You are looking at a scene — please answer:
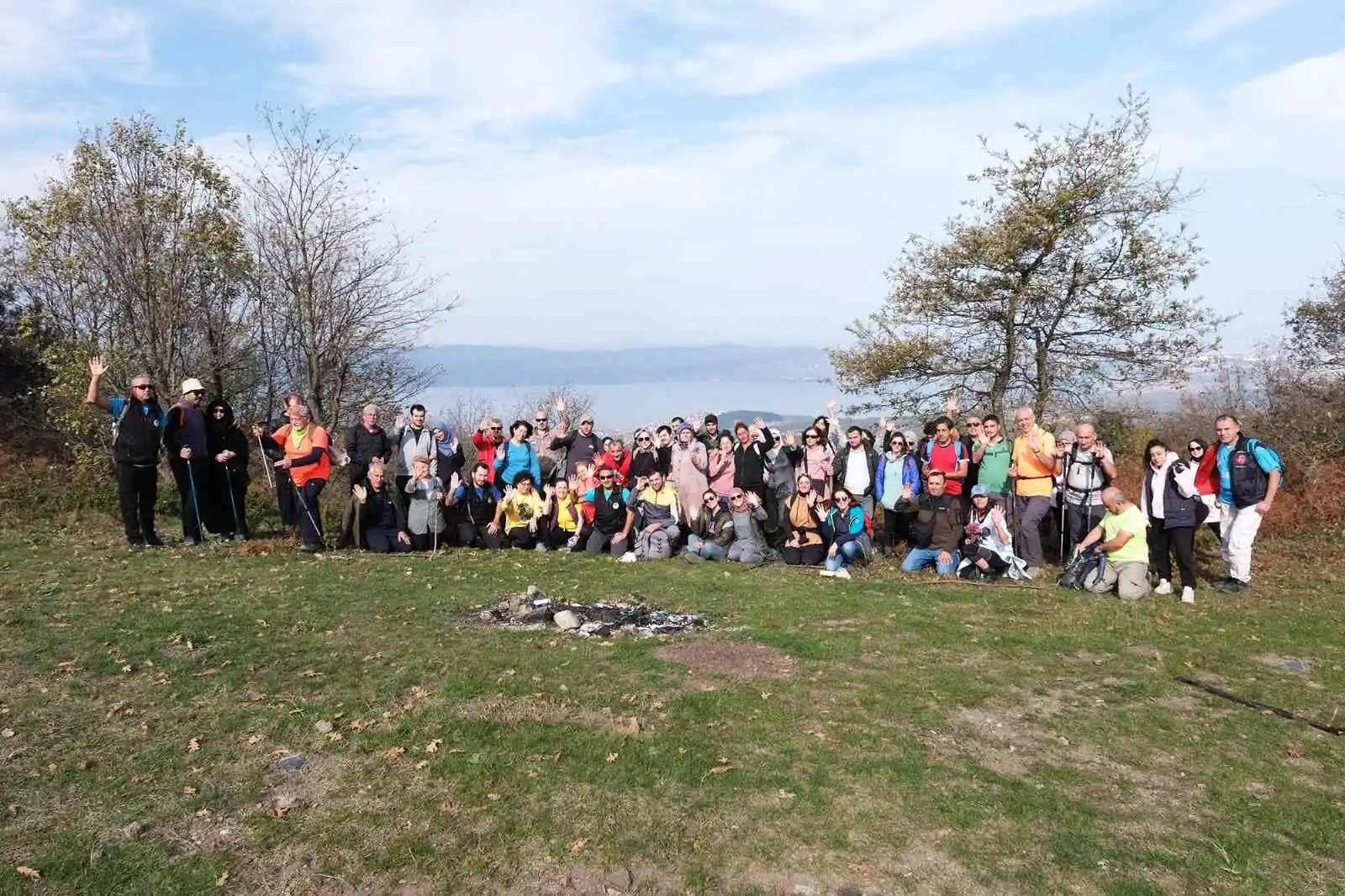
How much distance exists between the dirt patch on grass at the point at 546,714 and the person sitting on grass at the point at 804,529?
6152mm

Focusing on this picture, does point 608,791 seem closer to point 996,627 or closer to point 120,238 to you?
point 996,627

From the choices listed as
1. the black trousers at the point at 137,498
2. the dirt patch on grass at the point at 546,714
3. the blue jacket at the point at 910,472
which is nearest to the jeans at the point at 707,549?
the blue jacket at the point at 910,472

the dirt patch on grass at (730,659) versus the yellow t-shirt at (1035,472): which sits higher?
the yellow t-shirt at (1035,472)

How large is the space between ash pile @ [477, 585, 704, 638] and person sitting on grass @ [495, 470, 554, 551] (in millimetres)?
3603

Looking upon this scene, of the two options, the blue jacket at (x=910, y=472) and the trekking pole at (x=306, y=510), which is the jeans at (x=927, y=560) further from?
the trekking pole at (x=306, y=510)

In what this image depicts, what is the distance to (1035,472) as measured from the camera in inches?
436

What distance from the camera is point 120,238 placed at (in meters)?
16.3

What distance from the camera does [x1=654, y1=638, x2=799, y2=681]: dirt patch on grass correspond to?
6.50m

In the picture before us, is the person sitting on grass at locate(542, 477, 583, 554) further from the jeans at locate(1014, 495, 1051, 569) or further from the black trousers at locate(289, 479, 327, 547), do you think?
the jeans at locate(1014, 495, 1051, 569)

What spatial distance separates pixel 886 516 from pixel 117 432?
1018 centimetres

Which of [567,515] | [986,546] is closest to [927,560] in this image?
[986,546]

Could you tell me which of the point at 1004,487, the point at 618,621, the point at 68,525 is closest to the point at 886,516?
the point at 1004,487

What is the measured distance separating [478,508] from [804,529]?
16.0 ft

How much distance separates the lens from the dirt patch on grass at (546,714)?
545cm
